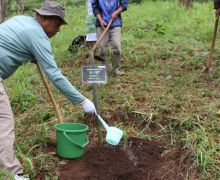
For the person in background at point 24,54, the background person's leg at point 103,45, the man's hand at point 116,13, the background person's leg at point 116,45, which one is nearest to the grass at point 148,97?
the background person's leg at point 116,45

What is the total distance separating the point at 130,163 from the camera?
367 centimetres

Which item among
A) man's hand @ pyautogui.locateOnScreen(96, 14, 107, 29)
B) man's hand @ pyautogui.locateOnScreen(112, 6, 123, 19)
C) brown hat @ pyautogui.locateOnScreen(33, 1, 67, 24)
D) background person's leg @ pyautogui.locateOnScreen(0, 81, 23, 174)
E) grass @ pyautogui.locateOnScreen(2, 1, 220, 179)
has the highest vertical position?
brown hat @ pyautogui.locateOnScreen(33, 1, 67, 24)

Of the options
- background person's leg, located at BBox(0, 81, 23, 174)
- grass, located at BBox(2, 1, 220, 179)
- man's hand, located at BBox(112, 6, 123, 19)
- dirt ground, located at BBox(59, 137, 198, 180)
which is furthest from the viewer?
man's hand, located at BBox(112, 6, 123, 19)

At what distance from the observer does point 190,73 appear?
20.3 feet

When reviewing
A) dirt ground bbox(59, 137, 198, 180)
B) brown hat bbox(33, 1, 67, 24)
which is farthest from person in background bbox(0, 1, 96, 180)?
dirt ground bbox(59, 137, 198, 180)

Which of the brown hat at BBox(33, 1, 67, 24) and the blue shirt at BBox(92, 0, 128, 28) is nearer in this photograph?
the brown hat at BBox(33, 1, 67, 24)

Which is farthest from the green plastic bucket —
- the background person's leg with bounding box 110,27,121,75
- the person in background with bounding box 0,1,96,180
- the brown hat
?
the background person's leg with bounding box 110,27,121,75

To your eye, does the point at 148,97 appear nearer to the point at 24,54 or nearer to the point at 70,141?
the point at 70,141

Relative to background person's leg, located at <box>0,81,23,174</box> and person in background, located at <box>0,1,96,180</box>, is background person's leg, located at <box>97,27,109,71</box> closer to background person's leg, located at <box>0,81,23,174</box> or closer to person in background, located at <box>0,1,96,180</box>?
person in background, located at <box>0,1,96,180</box>

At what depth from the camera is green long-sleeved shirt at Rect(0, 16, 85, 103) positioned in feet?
10.6

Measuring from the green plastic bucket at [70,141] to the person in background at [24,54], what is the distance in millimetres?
310

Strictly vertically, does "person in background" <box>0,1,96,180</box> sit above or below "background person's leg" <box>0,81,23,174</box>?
above

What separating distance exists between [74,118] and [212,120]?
155cm

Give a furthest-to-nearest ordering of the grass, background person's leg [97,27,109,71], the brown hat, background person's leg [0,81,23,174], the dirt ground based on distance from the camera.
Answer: background person's leg [97,27,109,71] → the grass → the dirt ground → the brown hat → background person's leg [0,81,23,174]
